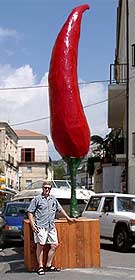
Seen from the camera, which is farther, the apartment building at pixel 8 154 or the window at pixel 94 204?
the apartment building at pixel 8 154

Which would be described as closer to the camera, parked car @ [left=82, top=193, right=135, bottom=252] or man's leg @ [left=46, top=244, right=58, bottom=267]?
man's leg @ [left=46, top=244, right=58, bottom=267]

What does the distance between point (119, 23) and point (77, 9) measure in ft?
83.1

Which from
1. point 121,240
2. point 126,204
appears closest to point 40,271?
point 121,240

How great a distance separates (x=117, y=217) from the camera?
1712 centimetres

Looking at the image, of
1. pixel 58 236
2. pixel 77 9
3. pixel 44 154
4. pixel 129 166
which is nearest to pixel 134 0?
pixel 129 166

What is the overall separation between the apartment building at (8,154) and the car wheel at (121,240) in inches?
2351

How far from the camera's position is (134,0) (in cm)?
2845

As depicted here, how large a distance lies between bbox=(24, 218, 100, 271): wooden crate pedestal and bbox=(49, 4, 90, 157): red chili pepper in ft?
7.13

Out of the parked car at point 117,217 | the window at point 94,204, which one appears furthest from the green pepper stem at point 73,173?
the window at point 94,204

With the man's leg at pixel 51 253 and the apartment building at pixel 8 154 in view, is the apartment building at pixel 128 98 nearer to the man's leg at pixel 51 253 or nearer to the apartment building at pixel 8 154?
the man's leg at pixel 51 253

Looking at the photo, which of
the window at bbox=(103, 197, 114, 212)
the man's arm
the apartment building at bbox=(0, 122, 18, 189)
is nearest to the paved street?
the man's arm

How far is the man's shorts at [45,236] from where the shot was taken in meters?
10.8

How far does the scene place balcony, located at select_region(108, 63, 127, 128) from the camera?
29.8m

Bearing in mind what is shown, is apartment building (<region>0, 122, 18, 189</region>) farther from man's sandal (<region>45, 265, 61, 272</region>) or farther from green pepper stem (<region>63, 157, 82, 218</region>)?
man's sandal (<region>45, 265, 61, 272</region>)
